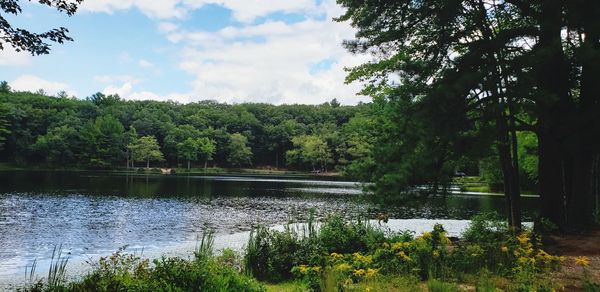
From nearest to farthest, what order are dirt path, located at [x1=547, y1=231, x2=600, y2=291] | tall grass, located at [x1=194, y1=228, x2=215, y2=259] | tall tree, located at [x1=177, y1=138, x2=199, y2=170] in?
dirt path, located at [x1=547, y1=231, x2=600, y2=291], tall grass, located at [x1=194, y1=228, x2=215, y2=259], tall tree, located at [x1=177, y1=138, x2=199, y2=170]

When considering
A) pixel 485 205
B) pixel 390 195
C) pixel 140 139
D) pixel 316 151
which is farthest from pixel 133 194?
pixel 316 151

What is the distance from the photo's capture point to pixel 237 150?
115m

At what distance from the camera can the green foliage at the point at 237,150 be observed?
4520 inches

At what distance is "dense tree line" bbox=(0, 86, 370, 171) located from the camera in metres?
95.3

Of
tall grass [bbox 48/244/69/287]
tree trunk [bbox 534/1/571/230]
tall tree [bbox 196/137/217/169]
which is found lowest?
tall grass [bbox 48/244/69/287]

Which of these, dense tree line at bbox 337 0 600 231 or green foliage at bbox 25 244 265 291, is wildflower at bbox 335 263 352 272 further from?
dense tree line at bbox 337 0 600 231

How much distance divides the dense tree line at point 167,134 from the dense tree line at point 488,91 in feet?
240

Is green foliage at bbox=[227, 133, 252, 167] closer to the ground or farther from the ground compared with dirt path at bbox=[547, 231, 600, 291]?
farther from the ground

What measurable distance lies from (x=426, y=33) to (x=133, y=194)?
114 feet

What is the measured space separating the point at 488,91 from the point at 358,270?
5899mm

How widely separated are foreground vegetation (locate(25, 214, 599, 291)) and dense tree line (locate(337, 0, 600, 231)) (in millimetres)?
2454

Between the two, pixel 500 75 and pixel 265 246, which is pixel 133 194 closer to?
pixel 265 246

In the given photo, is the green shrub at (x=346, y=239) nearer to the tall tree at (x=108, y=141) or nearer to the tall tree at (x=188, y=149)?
the tall tree at (x=108, y=141)

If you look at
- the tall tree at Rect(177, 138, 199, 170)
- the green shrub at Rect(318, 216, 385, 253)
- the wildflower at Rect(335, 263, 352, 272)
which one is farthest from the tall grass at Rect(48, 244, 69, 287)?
the tall tree at Rect(177, 138, 199, 170)
